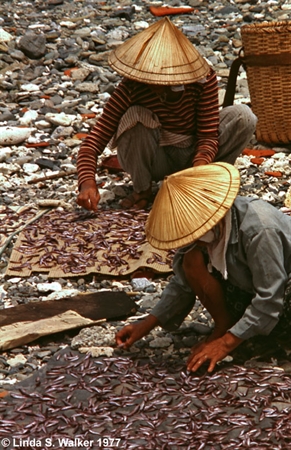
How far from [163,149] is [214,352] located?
2.45m

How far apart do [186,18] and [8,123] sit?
3.59 meters

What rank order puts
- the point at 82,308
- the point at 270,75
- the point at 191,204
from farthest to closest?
the point at 270,75 → the point at 82,308 → the point at 191,204

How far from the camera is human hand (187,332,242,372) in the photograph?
12.6ft

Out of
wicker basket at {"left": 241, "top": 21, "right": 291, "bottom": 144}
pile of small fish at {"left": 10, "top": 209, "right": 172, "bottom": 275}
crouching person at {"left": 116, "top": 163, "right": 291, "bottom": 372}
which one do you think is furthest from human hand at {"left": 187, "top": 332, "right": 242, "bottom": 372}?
wicker basket at {"left": 241, "top": 21, "right": 291, "bottom": 144}

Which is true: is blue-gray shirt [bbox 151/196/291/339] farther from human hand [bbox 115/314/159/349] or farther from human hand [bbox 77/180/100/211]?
human hand [bbox 77/180/100/211]

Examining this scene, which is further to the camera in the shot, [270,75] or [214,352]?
[270,75]

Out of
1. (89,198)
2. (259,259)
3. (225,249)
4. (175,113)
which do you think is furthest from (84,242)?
(259,259)

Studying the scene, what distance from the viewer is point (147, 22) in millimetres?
10594

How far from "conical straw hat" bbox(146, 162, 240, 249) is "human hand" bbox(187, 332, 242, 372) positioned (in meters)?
0.53

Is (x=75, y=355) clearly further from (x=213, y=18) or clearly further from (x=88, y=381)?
(x=213, y=18)

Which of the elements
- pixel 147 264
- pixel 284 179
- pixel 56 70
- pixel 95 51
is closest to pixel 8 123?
pixel 56 70

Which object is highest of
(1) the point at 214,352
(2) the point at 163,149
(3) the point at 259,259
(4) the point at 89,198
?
(3) the point at 259,259

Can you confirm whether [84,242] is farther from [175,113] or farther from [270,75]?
[270,75]

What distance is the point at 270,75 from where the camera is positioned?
276 inches
